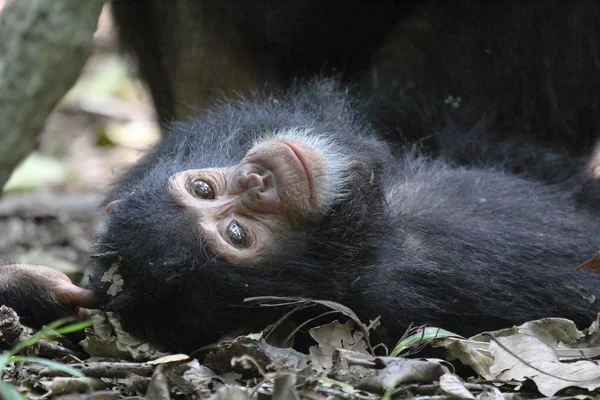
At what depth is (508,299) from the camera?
3.55 m

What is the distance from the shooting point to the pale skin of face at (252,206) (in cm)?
340

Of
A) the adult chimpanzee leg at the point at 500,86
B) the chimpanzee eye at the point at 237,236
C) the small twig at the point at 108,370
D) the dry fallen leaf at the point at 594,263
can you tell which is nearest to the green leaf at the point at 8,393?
the small twig at the point at 108,370

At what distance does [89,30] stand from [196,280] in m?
1.50

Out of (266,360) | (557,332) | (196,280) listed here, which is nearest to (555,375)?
(557,332)

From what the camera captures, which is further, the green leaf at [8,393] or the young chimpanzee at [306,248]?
the young chimpanzee at [306,248]

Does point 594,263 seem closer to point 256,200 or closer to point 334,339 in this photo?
point 334,339

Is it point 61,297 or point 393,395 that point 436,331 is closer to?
point 393,395

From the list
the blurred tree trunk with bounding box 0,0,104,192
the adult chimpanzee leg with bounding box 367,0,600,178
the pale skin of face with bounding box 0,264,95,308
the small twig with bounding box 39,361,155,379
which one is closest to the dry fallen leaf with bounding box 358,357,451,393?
the small twig with bounding box 39,361,155,379

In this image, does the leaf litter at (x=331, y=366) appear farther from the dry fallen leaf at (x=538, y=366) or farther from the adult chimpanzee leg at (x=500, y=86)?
the adult chimpanzee leg at (x=500, y=86)

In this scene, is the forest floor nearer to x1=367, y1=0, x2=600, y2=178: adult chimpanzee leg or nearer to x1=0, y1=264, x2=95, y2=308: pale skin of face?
x1=0, y1=264, x2=95, y2=308: pale skin of face

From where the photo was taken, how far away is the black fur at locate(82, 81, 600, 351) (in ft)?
10.9

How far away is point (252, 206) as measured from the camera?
3.47 m

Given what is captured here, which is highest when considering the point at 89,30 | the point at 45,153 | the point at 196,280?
the point at 89,30

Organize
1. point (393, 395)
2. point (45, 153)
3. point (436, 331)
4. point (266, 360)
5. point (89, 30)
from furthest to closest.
A: 1. point (45, 153)
2. point (89, 30)
3. point (436, 331)
4. point (266, 360)
5. point (393, 395)
